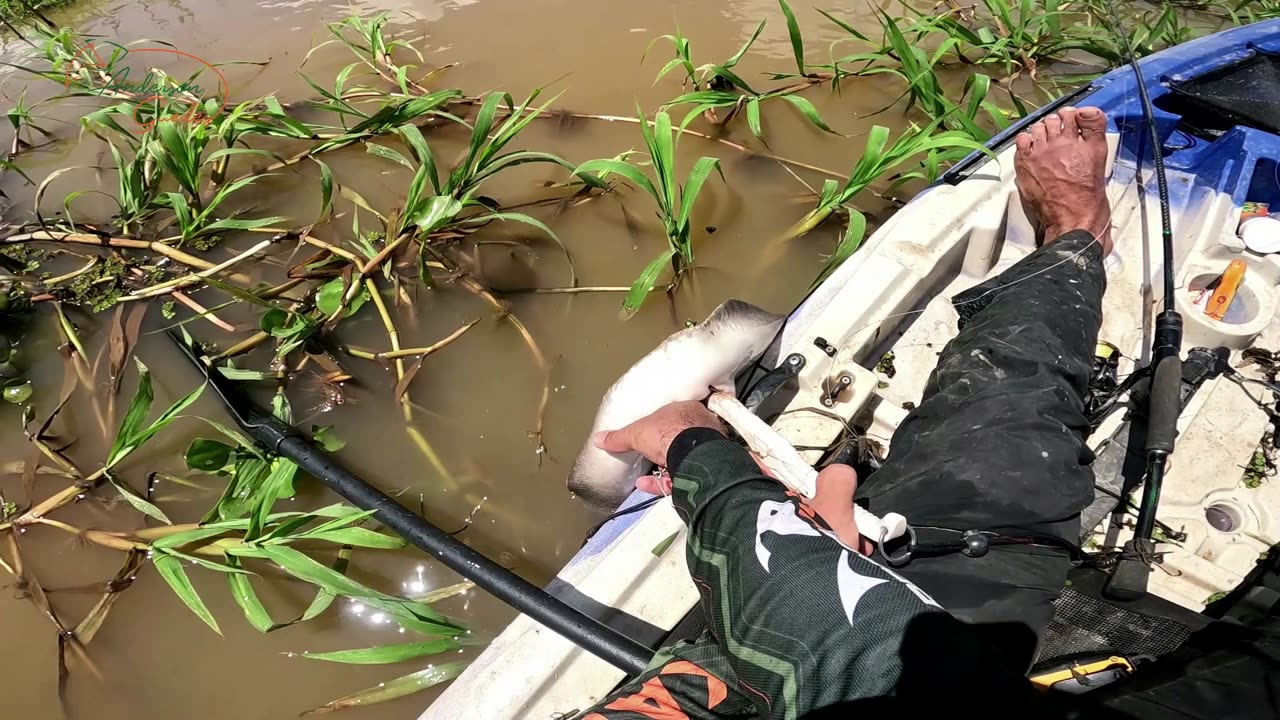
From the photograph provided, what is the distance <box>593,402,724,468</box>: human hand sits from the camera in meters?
1.57

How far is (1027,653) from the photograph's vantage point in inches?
49.4

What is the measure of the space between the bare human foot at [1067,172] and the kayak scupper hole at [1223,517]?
2.92 feet

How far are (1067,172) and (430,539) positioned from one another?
2.30 meters

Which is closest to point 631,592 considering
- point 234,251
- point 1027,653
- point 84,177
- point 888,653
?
point 888,653

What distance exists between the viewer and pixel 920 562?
4.56ft

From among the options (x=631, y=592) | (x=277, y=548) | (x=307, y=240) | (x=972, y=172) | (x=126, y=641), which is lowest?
(x=126, y=641)

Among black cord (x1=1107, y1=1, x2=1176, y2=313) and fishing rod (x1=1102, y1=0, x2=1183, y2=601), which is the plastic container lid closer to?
black cord (x1=1107, y1=1, x2=1176, y2=313)

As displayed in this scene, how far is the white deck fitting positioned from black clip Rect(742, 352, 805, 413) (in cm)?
5

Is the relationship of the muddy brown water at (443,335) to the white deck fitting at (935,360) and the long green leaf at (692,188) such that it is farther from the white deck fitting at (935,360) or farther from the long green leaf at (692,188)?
the white deck fitting at (935,360)

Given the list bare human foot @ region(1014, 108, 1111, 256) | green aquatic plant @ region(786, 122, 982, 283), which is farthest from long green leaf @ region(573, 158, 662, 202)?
bare human foot @ region(1014, 108, 1111, 256)

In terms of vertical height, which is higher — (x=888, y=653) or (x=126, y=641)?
(x=888, y=653)

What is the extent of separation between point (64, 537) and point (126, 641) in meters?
0.42

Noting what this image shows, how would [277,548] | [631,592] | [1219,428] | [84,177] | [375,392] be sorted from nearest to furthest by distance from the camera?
[631,592] → [277,548] → [1219,428] → [375,392] → [84,177]

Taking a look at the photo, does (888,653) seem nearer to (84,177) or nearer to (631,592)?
(631,592)
